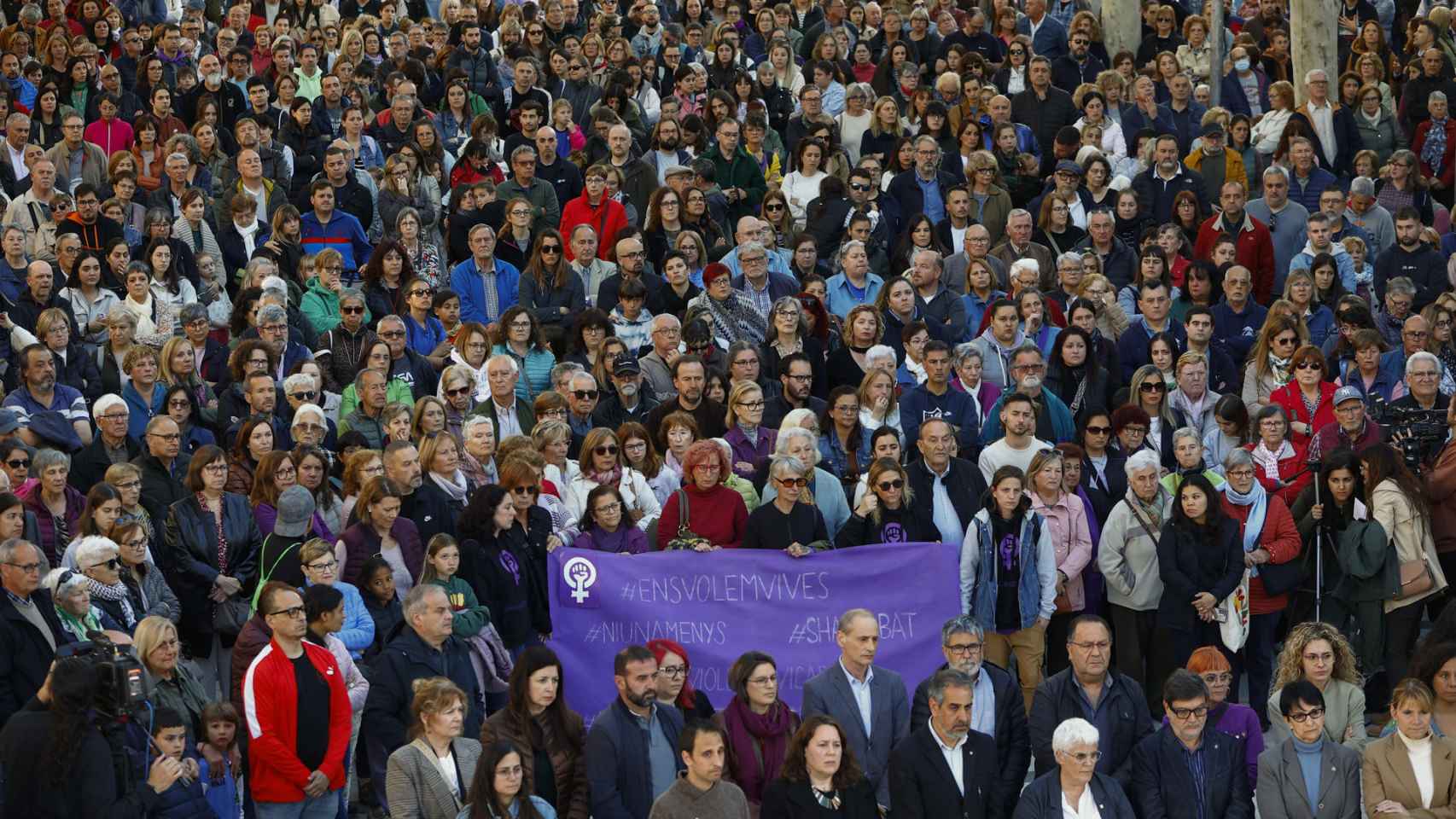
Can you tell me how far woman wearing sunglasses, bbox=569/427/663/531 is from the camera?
13477 mm

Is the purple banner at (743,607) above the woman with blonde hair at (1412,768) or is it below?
above

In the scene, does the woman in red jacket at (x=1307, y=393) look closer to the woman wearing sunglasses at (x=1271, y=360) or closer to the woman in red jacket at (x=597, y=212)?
the woman wearing sunglasses at (x=1271, y=360)

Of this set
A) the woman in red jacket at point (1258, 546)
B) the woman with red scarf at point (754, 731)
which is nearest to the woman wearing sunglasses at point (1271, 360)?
the woman in red jacket at point (1258, 546)

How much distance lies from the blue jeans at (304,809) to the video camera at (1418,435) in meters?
7.16

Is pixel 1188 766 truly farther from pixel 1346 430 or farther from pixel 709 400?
pixel 709 400

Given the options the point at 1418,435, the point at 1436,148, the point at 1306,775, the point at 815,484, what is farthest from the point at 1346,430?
the point at 1436,148

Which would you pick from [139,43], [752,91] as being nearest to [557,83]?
[752,91]

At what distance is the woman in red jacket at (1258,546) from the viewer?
538 inches

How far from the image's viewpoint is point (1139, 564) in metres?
13.4

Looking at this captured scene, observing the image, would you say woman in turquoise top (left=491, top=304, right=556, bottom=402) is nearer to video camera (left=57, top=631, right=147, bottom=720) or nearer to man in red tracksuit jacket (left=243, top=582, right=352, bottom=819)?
man in red tracksuit jacket (left=243, top=582, right=352, bottom=819)

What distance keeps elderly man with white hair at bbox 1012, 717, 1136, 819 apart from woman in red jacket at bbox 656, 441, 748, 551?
9.40 ft

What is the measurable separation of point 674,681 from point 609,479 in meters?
2.51

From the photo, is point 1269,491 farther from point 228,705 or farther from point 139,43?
point 139,43

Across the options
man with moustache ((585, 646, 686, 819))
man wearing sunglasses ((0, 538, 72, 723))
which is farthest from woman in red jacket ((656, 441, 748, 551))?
man wearing sunglasses ((0, 538, 72, 723))
